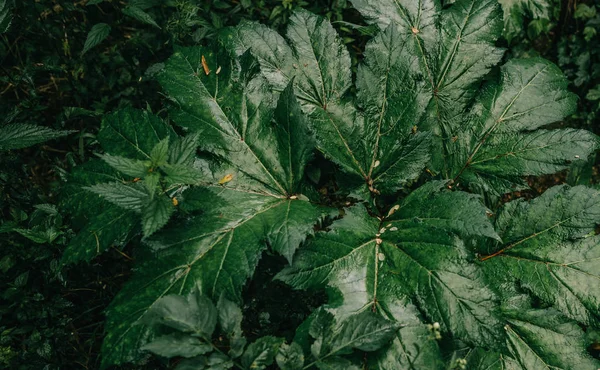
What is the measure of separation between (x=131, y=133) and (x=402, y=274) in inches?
44.6

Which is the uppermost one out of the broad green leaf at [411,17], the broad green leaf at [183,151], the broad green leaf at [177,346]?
the broad green leaf at [411,17]

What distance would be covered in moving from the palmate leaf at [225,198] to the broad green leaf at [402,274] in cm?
13

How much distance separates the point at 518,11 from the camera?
286 cm

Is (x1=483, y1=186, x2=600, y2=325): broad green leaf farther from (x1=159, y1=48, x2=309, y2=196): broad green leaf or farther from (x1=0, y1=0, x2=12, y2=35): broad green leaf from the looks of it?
(x1=0, y1=0, x2=12, y2=35): broad green leaf

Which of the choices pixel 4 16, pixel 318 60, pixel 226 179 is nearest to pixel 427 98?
pixel 318 60

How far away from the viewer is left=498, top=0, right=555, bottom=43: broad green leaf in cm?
285

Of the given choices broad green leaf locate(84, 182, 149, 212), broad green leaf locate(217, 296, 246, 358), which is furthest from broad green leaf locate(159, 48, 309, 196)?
broad green leaf locate(217, 296, 246, 358)

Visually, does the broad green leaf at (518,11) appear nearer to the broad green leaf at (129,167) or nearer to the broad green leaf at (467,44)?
the broad green leaf at (467,44)

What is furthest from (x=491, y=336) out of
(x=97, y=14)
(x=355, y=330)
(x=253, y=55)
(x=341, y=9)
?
(x=97, y=14)

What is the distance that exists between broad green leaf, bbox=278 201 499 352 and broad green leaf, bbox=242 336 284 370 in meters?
0.22

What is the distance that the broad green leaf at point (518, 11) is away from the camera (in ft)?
9.36

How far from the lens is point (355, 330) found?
161 cm

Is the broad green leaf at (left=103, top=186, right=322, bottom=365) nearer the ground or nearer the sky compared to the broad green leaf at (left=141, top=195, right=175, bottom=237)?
nearer the ground

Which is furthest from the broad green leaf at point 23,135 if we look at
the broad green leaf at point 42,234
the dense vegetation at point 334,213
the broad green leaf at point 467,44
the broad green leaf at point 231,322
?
the broad green leaf at point 467,44
